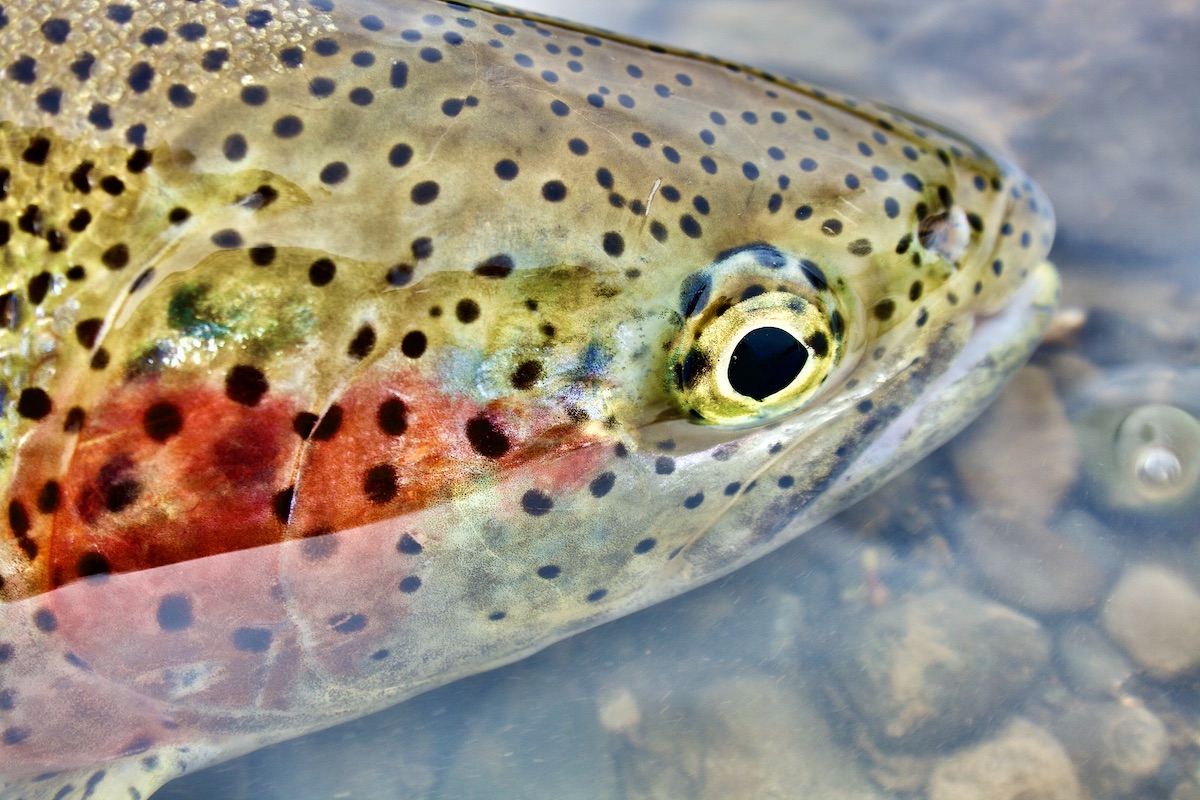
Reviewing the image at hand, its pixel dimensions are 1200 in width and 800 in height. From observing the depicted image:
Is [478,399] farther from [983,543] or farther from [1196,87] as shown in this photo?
[1196,87]

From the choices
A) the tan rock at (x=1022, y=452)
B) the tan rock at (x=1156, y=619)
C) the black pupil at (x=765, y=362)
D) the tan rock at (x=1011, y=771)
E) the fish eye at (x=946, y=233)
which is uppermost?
the fish eye at (x=946, y=233)

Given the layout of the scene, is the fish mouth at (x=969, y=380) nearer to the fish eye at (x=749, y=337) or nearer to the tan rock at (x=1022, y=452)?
the tan rock at (x=1022, y=452)

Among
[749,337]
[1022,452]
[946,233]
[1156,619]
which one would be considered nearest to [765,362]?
[749,337]

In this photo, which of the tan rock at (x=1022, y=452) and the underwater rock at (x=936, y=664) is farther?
the tan rock at (x=1022, y=452)

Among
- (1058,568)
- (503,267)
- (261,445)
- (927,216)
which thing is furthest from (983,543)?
(261,445)

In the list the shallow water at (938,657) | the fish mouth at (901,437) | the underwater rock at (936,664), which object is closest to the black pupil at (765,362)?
the fish mouth at (901,437)

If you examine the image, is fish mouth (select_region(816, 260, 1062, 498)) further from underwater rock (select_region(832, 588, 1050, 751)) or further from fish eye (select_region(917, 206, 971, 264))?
underwater rock (select_region(832, 588, 1050, 751))
